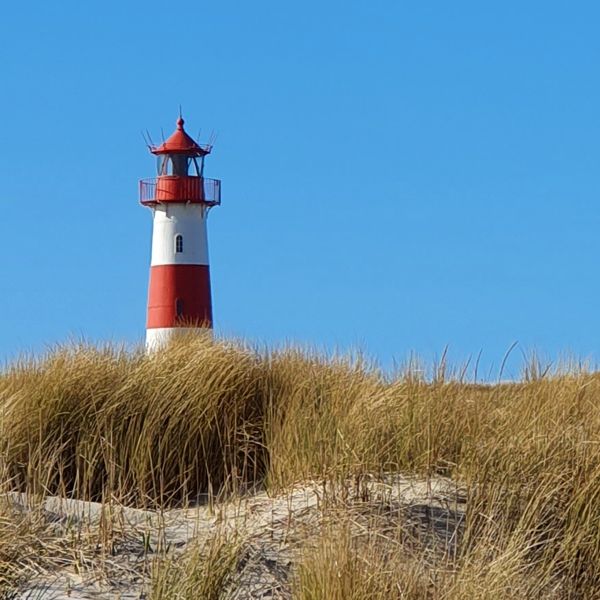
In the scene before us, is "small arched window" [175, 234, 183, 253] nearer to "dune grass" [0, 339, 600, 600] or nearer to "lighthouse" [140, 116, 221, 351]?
"lighthouse" [140, 116, 221, 351]

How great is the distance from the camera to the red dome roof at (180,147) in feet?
64.6

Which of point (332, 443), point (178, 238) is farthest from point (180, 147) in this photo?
point (332, 443)

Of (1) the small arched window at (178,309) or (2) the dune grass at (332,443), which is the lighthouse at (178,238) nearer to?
(1) the small arched window at (178,309)

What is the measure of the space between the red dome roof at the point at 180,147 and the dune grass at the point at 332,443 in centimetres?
1220

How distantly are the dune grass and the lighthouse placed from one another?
10766 millimetres

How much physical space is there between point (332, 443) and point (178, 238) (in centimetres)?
1394

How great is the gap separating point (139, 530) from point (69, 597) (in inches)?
25.6

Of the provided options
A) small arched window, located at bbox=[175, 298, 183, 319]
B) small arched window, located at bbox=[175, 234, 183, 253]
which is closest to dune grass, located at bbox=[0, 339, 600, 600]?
small arched window, located at bbox=[175, 298, 183, 319]

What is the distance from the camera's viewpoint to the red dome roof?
19.7 metres

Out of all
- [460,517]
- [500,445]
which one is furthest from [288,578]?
[500,445]

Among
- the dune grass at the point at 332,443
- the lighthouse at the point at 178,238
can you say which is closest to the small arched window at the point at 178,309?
the lighthouse at the point at 178,238

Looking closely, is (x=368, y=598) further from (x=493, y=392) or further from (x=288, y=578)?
(x=493, y=392)

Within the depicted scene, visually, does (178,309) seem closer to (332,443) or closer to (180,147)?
(180,147)

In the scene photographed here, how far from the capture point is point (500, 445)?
5383mm
